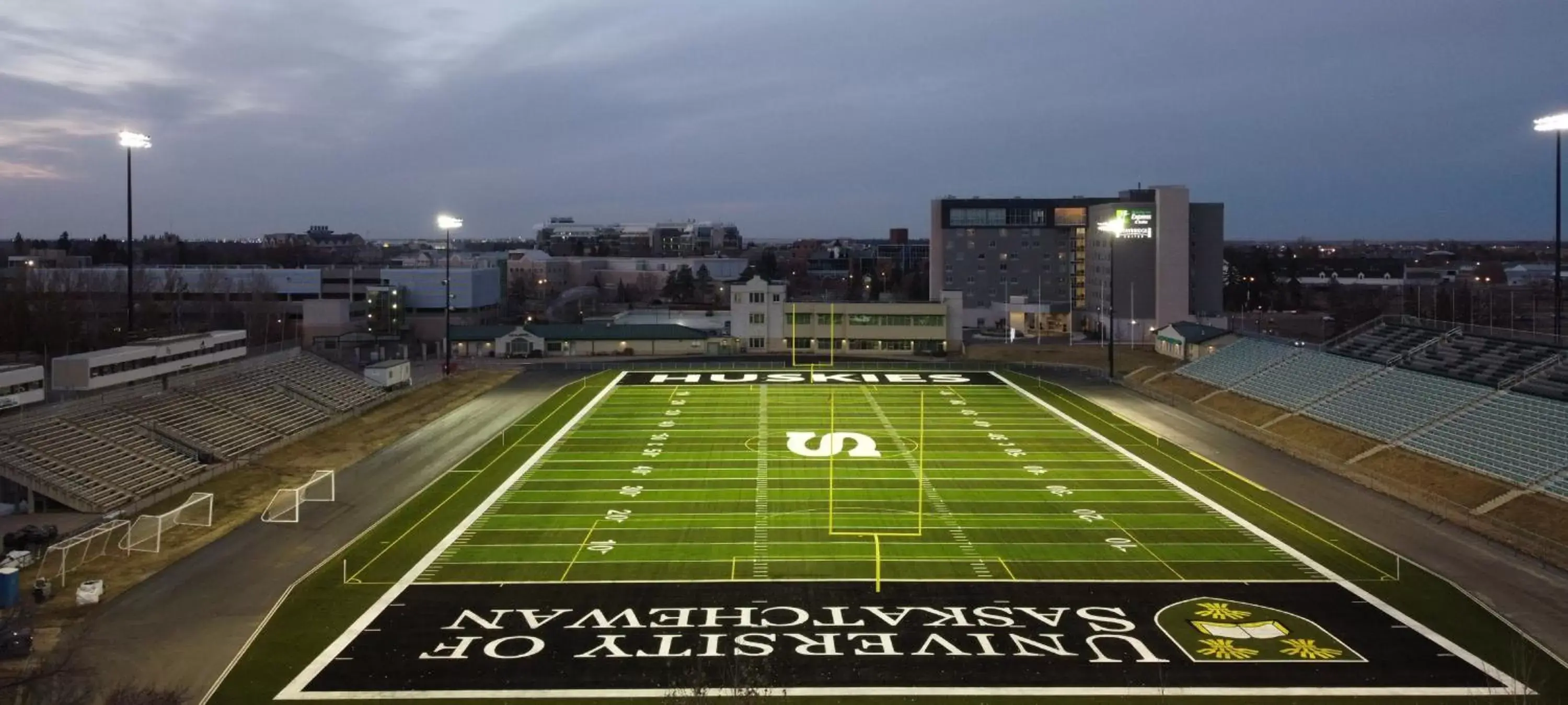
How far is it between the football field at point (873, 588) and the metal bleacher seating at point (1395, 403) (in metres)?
6.46

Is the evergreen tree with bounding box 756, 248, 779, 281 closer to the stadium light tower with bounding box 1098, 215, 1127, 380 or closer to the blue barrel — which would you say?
the stadium light tower with bounding box 1098, 215, 1127, 380

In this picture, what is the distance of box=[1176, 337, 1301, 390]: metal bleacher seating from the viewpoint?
43.2 meters

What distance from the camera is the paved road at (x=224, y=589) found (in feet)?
50.7

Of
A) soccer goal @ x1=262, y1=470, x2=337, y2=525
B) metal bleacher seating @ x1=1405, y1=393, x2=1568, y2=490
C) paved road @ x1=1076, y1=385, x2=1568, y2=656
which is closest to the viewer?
paved road @ x1=1076, y1=385, x2=1568, y2=656

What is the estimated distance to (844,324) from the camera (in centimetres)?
6012

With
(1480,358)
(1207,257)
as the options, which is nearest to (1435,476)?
(1480,358)

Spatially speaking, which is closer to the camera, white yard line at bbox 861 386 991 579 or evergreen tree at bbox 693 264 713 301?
white yard line at bbox 861 386 991 579

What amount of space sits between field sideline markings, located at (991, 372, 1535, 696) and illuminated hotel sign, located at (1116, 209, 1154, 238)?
3658 centimetres

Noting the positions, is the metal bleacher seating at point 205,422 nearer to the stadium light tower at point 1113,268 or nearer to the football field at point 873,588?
the football field at point 873,588

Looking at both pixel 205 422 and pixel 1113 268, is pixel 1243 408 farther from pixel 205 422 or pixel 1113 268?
pixel 205 422

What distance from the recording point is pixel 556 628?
16.9 meters

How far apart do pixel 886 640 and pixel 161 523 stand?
16.4 metres

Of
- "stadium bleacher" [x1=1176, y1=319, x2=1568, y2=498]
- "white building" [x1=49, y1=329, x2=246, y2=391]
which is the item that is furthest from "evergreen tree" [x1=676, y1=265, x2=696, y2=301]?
"white building" [x1=49, y1=329, x2=246, y2=391]

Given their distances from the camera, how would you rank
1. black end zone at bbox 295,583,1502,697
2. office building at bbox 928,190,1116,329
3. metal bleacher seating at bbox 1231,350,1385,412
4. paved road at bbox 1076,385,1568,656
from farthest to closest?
office building at bbox 928,190,1116,329 < metal bleacher seating at bbox 1231,350,1385,412 < paved road at bbox 1076,385,1568,656 < black end zone at bbox 295,583,1502,697
